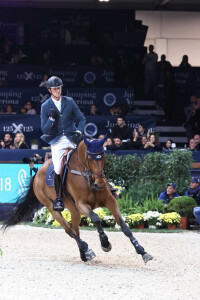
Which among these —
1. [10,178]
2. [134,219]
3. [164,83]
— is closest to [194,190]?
[134,219]

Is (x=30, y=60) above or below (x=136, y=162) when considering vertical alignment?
above

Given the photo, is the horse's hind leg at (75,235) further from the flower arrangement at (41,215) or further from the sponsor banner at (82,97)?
the sponsor banner at (82,97)

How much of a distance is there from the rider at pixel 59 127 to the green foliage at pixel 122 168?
550 centimetres

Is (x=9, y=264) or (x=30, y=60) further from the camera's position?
(x=30, y=60)

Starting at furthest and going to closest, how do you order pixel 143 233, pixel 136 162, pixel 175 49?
1. pixel 175 49
2. pixel 136 162
3. pixel 143 233

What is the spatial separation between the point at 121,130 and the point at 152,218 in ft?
12.0

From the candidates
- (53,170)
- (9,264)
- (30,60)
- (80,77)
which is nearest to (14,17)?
(30,60)

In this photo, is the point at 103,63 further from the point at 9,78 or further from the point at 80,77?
the point at 9,78

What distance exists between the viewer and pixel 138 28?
26.5m

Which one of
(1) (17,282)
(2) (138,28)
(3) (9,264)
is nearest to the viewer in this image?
(1) (17,282)

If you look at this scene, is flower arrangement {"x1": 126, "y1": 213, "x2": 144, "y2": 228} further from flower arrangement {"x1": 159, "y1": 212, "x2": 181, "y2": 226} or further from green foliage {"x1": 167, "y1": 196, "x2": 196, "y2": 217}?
green foliage {"x1": 167, "y1": 196, "x2": 196, "y2": 217}

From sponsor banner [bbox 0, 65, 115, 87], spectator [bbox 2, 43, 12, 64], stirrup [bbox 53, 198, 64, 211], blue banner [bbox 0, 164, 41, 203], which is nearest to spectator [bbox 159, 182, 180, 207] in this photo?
blue banner [bbox 0, 164, 41, 203]

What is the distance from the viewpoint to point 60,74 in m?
23.4

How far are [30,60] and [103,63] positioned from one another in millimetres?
2563
